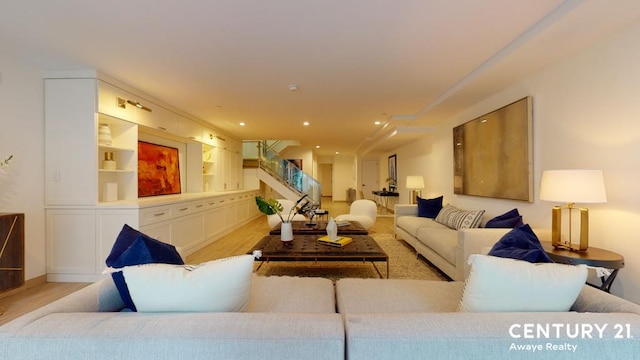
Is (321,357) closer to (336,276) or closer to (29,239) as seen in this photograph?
(336,276)

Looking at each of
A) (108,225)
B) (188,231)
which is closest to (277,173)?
(188,231)

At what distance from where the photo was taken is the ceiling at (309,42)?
6.42 ft

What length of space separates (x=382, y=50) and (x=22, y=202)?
4073mm

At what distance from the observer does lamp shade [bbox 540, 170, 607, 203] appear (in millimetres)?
2008

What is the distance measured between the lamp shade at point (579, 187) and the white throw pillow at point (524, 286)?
4.17 feet

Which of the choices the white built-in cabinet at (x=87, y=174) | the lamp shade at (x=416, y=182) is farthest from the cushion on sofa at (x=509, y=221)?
the white built-in cabinet at (x=87, y=174)

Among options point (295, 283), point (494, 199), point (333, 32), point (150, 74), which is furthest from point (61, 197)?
point (494, 199)

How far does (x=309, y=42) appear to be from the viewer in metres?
2.46

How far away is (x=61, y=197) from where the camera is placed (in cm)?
321

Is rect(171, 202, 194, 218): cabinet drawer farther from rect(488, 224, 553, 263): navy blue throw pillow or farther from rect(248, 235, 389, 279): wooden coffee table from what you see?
rect(488, 224, 553, 263): navy blue throw pillow

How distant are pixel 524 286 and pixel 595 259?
143cm

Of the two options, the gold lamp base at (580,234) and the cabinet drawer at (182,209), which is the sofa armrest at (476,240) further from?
the cabinet drawer at (182,209)

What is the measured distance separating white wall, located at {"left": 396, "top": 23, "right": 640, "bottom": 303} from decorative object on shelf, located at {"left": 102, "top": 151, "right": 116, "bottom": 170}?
5120 millimetres

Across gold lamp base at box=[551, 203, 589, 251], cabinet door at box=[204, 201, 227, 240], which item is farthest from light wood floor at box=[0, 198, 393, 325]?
gold lamp base at box=[551, 203, 589, 251]
